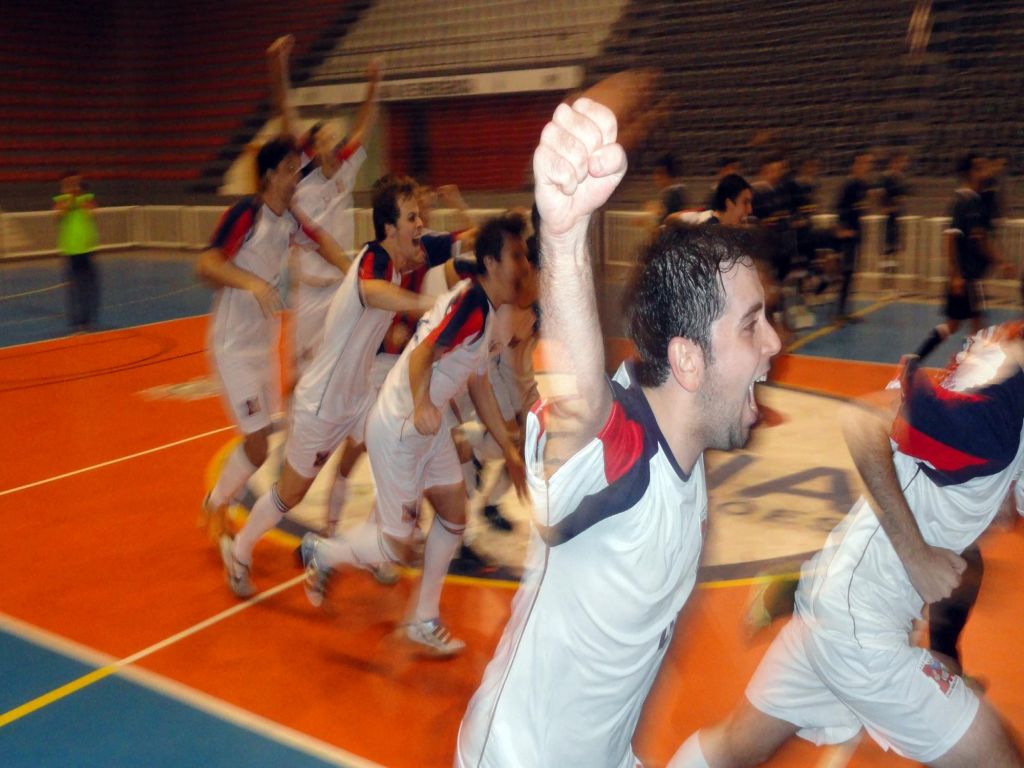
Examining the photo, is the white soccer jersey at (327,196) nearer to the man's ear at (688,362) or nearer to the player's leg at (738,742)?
the player's leg at (738,742)

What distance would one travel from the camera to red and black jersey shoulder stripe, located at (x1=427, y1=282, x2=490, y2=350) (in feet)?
14.0

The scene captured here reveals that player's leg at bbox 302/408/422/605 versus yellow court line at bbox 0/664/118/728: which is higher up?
player's leg at bbox 302/408/422/605

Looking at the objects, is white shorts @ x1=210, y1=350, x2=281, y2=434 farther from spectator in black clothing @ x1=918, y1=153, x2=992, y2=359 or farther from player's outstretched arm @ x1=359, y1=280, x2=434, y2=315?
spectator in black clothing @ x1=918, y1=153, x2=992, y2=359

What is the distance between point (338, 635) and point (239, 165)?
21.2 meters

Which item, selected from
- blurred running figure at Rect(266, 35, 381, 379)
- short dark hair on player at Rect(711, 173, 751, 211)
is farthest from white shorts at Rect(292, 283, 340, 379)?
short dark hair on player at Rect(711, 173, 751, 211)

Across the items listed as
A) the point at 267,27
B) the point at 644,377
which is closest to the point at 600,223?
the point at 644,377

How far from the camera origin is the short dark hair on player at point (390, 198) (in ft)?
15.8

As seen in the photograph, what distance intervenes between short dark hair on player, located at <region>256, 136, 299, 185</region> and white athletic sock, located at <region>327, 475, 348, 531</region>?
174 cm

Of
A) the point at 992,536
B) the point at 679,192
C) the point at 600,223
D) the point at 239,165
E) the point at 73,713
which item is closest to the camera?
the point at 600,223

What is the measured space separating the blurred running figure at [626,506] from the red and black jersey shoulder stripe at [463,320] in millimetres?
2180

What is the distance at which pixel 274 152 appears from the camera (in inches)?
220

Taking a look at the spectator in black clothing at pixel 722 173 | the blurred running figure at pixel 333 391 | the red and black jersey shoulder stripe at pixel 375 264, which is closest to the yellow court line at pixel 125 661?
the blurred running figure at pixel 333 391

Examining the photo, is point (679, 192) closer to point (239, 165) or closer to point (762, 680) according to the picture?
point (762, 680)

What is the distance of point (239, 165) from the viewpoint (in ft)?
79.8
